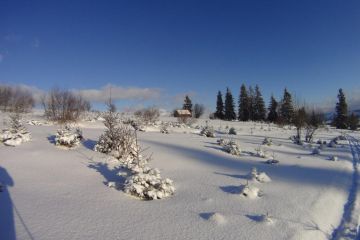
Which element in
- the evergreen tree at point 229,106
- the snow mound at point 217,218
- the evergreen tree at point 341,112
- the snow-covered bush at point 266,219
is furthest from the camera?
the evergreen tree at point 229,106

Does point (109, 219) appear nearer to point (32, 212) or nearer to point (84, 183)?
point (32, 212)

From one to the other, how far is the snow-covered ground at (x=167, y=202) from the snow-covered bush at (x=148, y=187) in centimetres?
15

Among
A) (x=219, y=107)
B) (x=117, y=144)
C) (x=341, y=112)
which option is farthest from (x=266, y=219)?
(x=341, y=112)

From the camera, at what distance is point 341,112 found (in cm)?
5894

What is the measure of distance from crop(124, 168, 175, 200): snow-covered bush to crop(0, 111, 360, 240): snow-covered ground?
0.50 ft

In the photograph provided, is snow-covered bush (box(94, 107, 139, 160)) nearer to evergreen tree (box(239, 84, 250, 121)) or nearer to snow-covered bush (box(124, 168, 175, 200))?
snow-covered bush (box(124, 168, 175, 200))

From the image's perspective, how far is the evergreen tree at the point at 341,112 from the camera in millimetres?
58022

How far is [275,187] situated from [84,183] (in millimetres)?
4579

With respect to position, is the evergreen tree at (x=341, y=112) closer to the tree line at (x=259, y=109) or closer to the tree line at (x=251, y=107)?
the tree line at (x=259, y=109)

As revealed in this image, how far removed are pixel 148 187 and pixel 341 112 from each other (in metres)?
61.9

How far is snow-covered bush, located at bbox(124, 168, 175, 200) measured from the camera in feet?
20.0

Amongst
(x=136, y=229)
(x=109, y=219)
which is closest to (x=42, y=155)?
(x=109, y=219)

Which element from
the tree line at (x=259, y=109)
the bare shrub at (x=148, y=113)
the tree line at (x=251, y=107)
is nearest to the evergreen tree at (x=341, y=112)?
the tree line at (x=259, y=109)

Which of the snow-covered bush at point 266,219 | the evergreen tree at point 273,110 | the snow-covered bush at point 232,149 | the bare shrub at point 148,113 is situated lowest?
the snow-covered bush at point 266,219
